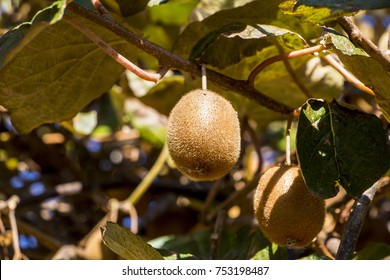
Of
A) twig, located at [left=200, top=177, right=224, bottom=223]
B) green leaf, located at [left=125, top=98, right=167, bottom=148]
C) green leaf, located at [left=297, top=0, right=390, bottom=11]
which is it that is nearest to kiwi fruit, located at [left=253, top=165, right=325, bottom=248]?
green leaf, located at [left=297, top=0, right=390, bottom=11]

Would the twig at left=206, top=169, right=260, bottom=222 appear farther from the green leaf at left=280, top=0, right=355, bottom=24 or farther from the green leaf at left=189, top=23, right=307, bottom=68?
the green leaf at left=280, top=0, right=355, bottom=24

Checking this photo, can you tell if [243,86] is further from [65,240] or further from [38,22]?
[65,240]

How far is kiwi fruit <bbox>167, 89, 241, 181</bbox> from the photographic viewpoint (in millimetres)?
1110

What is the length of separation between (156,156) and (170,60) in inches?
44.9

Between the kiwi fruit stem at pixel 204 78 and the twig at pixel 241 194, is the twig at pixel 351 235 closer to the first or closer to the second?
the kiwi fruit stem at pixel 204 78

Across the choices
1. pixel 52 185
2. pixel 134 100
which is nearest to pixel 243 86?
pixel 134 100

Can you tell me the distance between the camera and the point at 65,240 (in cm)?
219

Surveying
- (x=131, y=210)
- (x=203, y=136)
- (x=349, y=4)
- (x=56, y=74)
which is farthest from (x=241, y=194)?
(x=349, y=4)

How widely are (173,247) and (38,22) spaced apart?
0.89 m

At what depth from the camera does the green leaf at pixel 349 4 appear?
1.02 meters

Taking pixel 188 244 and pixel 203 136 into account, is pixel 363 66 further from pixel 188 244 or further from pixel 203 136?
pixel 188 244

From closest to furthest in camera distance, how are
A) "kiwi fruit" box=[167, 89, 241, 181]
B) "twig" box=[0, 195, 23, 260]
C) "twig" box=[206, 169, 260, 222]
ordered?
"kiwi fruit" box=[167, 89, 241, 181]
"twig" box=[0, 195, 23, 260]
"twig" box=[206, 169, 260, 222]

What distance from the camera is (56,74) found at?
1.40 meters

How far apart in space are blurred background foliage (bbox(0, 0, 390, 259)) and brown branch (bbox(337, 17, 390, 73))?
0.23 metres
